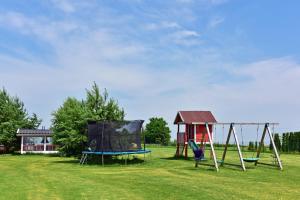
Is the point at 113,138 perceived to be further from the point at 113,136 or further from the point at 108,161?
the point at 108,161

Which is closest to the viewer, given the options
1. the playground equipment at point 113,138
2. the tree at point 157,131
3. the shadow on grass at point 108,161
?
the playground equipment at point 113,138

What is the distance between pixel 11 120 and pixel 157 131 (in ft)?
189

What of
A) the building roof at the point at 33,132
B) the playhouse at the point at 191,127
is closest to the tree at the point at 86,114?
the playhouse at the point at 191,127

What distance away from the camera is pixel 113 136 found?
21.6 meters

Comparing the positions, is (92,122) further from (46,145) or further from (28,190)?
(46,145)

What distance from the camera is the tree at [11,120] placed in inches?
1394

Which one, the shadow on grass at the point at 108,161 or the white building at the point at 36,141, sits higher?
the white building at the point at 36,141

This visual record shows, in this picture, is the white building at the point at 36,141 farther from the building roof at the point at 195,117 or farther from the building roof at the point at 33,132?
the building roof at the point at 195,117

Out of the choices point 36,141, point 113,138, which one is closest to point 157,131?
point 36,141

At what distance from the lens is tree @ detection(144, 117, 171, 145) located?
91125 mm

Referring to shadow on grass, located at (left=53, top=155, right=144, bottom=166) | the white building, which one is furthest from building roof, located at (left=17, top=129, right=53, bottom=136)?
shadow on grass, located at (left=53, top=155, right=144, bottom=166)

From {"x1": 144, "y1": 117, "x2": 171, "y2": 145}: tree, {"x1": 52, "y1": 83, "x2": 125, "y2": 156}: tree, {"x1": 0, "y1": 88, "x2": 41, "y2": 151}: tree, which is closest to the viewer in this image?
{"x1": 52, "y1": 83, "x2": 125, "y2": 156}: tree

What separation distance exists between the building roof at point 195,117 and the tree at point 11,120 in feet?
51.9

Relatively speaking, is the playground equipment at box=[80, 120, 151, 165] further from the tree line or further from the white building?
the white building
